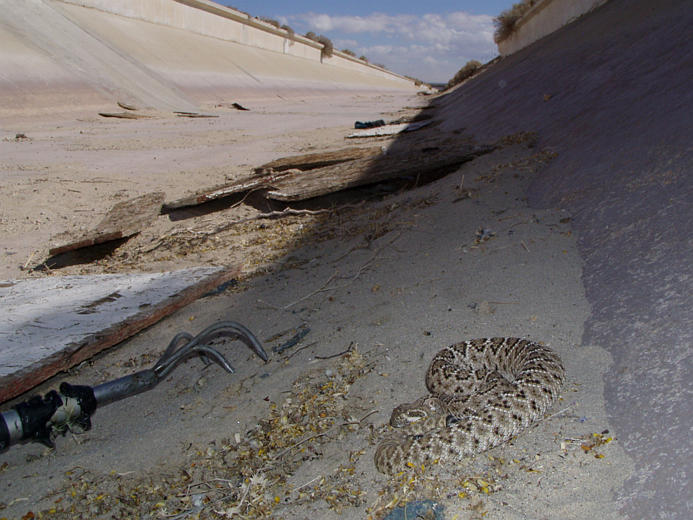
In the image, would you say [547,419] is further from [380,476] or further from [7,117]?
[7,117]

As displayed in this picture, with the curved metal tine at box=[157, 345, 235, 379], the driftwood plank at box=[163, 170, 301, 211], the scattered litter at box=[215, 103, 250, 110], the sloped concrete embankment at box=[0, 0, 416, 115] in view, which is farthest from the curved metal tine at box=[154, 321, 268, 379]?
the scattered litter at box=[215, 103, 250, 110]

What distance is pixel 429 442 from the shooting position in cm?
258

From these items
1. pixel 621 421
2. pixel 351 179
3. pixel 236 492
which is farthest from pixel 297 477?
pixel 351 179

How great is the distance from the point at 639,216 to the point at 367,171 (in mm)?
3841

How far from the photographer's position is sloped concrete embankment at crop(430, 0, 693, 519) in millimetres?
2240

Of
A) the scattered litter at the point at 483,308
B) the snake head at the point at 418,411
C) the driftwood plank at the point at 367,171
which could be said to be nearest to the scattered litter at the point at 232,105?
the driftwood plank at the point at 367,171

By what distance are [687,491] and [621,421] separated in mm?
460

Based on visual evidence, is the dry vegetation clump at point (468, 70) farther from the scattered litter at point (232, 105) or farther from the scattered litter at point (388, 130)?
the scattered litter at point (388, 130)

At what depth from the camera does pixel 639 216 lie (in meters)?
3.84

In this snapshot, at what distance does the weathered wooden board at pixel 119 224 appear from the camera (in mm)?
6504

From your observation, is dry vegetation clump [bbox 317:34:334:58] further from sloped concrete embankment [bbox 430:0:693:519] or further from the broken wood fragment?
sloped concrete embankment [bbox 430:0:693:519]

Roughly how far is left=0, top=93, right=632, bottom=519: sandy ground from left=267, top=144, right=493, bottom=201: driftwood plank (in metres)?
0.30

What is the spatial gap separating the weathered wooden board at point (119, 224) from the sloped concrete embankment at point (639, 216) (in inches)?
184

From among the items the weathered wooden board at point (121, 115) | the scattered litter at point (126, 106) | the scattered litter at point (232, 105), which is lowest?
the weathered wooden board at point (121, 115)
